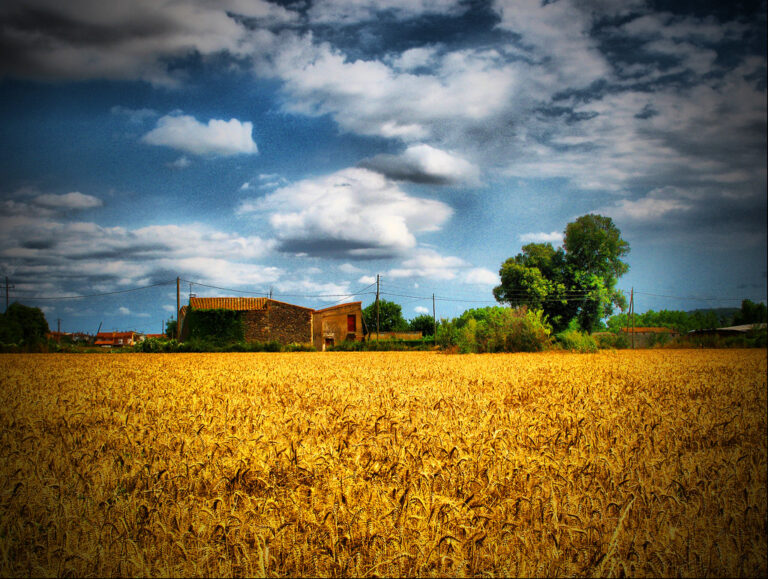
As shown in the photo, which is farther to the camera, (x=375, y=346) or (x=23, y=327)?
(x=375, y=346)

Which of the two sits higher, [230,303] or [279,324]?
[230,303]

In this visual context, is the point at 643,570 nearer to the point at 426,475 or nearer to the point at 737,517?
the point at 737,517

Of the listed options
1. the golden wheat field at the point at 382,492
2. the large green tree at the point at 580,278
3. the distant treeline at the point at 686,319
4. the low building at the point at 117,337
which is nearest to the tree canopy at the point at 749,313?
the distant treeline at the point at 686,319

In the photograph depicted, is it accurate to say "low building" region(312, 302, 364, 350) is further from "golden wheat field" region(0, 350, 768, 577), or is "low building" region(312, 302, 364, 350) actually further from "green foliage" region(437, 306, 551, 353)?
"golden wheat field" region(0, 350, 768, 577)

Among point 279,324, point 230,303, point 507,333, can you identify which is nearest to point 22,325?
point 230,303

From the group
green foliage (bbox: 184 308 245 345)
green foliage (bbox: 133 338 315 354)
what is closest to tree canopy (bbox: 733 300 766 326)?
green foliage (bbox: 133 338 315 354)

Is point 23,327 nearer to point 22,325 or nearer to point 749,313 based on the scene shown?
point 22,325

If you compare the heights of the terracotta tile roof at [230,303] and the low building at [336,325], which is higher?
the terracotta tile roof at [230,303]

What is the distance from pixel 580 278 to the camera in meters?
58.6

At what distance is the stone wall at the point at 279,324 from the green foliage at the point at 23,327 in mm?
17250

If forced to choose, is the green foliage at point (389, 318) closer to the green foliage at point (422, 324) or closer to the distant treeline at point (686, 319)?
the green foliage at point (422, 324)

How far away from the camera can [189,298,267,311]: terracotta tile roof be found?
5103 cm

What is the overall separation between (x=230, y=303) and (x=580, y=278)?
140 feet

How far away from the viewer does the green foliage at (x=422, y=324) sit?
89.4 m
